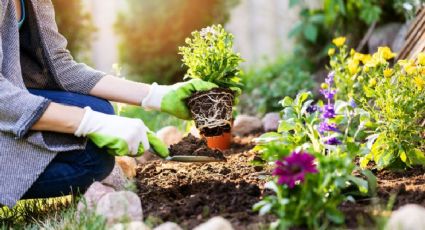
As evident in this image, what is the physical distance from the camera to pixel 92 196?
7.41 feet

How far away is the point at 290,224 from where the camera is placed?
1.87 metres

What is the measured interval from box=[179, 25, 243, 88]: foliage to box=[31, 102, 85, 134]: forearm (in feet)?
2.38

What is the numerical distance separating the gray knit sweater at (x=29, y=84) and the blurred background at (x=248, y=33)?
1.49 m

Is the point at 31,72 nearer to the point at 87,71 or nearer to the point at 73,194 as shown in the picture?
the point at 87,71

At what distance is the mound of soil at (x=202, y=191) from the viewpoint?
82.4 inches

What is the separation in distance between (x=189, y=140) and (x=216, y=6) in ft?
10.2

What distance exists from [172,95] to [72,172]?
1.67ft

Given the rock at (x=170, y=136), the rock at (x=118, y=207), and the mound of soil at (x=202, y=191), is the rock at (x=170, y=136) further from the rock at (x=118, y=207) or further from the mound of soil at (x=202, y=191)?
the rock at (x=118, y=207)

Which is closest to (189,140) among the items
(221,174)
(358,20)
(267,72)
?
(221,174)

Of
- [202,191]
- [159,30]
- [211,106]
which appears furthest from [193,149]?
[159,30]

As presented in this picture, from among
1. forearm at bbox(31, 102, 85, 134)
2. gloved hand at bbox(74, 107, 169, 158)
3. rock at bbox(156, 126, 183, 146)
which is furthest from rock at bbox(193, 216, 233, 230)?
rock at bbox(156, 126, 183, 146)

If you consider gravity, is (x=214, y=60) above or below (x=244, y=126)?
above

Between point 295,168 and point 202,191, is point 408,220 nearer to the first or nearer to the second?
point 295,168

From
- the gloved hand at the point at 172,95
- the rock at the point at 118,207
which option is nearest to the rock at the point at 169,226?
the rock at the point at 118,207
